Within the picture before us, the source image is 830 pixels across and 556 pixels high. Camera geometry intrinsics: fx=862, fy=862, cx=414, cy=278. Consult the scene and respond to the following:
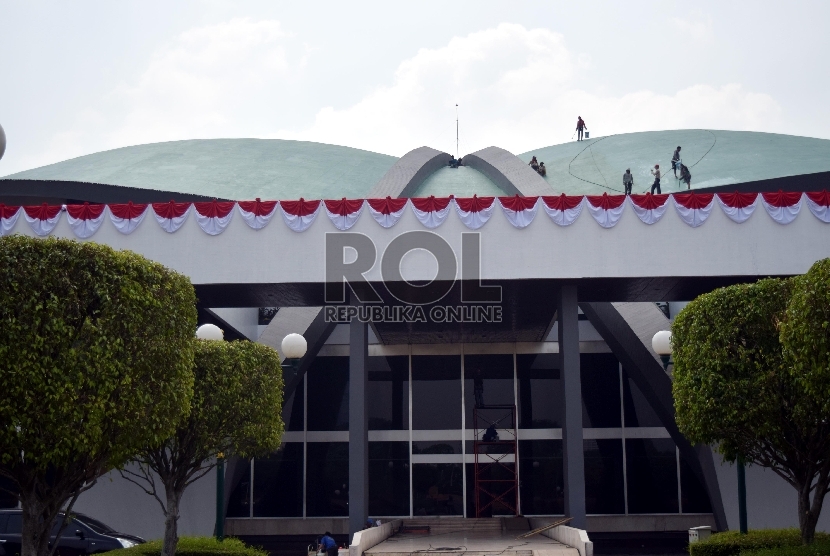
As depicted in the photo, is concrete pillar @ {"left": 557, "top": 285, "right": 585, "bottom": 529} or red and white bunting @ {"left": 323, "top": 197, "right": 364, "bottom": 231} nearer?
concrete pillar @ {"left": 557, "top": 285, "right": 585, "bottom": 529}

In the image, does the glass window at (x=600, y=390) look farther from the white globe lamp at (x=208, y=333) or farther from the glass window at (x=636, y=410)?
the white globe lamp at (x=208, y=333)

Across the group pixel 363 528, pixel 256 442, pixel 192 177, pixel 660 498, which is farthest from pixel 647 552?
pixel 192 177

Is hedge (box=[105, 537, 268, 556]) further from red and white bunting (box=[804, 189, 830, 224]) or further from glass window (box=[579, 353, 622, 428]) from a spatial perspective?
red and white bunting (box=[804, 189, 830, 224])

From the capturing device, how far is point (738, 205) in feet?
73.2

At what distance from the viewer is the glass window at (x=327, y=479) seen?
1170 inches

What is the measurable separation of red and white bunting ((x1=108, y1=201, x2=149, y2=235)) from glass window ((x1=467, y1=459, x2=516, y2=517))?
13795mm

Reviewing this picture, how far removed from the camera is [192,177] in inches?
1328

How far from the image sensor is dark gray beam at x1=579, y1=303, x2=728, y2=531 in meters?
27.0

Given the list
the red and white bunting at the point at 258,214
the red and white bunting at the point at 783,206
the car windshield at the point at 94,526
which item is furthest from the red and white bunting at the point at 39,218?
the red and white bunting at the point at 783,206

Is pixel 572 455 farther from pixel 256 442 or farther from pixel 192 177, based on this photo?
pixel 192 177

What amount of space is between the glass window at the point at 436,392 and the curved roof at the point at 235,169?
306 inches

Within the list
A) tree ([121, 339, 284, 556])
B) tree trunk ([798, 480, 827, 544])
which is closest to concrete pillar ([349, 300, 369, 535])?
tree ([121, 339, 284, 556])

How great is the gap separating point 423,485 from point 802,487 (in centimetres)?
1544

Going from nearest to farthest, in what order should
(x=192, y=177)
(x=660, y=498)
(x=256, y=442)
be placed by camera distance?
(x=256, y=442), (x=660, y=498), (x=192, y=177)
